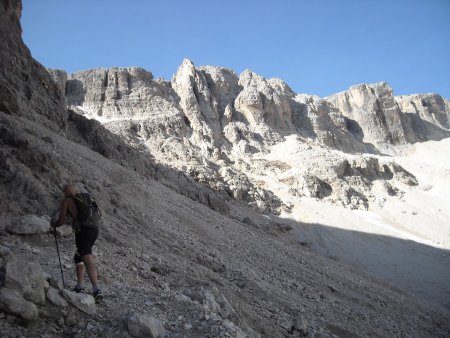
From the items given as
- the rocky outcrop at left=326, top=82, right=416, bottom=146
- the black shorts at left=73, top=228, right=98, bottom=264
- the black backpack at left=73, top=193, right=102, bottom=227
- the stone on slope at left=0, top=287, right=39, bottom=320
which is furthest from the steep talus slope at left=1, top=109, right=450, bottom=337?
the rocky outcrop at left=326, top=82, right=416, bottom=146

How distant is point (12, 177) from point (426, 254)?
34.6 meters

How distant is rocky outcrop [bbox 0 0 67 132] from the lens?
73.1 ft

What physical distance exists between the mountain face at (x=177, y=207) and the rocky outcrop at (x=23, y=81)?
0.32 feet

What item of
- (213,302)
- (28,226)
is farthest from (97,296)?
(28,226)

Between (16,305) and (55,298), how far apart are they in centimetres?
56

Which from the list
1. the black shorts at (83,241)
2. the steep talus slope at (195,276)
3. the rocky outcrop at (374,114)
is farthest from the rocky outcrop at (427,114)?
the black shorts at (83,241)

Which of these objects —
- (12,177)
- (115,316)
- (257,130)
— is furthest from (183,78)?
(115,316)

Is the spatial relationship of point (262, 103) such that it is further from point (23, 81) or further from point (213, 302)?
point (213, 302)

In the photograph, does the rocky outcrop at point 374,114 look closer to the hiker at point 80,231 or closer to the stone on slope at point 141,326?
the hiker at point 80,231

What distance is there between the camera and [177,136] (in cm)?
4688

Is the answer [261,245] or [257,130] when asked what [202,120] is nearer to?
[257,130]

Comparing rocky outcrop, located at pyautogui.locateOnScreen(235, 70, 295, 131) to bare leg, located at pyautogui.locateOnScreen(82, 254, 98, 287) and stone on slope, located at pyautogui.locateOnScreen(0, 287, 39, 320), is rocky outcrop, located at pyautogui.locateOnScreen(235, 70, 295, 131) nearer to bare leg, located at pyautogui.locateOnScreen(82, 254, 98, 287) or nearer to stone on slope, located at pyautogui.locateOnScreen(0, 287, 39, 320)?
bare leg, located at pyautogui.locateOnScreen(82, 254, 98, 287)

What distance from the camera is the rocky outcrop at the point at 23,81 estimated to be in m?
22.3

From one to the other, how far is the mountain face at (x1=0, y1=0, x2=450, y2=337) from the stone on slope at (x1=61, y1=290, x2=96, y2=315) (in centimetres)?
2
